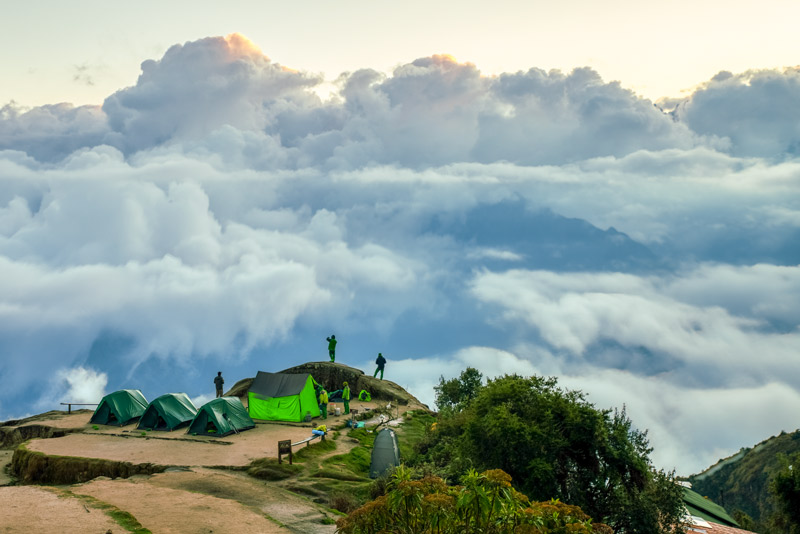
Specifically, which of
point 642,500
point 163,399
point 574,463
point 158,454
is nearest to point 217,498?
point 158,454

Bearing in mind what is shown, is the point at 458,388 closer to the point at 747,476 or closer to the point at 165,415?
the point at 165,415

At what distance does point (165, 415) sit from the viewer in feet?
121

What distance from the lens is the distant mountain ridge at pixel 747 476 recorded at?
6494 centimetres

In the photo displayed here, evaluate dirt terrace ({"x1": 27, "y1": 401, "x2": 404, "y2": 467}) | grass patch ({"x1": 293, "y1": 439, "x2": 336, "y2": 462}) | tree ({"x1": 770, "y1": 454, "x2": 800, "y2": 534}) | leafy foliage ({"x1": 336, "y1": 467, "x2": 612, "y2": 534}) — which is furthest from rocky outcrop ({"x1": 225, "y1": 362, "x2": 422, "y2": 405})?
leafy foliage ({"x1": 336, "y1": 467, "x2": 612, "y2": 534})

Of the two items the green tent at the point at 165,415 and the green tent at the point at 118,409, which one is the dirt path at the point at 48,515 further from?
the green tent at the point at 118,409

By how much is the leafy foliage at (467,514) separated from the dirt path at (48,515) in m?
9.04

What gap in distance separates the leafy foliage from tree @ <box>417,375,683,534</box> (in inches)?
415

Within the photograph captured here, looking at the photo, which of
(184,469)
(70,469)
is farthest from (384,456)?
(70,469)

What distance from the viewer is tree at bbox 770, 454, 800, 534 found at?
29984 mm

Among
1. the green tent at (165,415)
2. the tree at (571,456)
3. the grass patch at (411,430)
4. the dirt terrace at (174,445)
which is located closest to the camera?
the tree at (571,456)

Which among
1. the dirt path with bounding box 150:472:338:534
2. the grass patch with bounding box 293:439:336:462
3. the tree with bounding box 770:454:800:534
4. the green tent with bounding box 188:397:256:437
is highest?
the green tent with bounding box 188:397:256:437

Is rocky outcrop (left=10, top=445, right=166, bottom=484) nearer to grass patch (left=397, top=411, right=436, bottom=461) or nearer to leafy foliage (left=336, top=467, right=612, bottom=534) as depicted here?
grass patch (left=397, top=411, right=436, bottom=461)

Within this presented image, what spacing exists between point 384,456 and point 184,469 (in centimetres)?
924

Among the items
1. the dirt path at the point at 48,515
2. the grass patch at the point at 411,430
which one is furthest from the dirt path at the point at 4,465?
the grass patch at the point at 411,430
